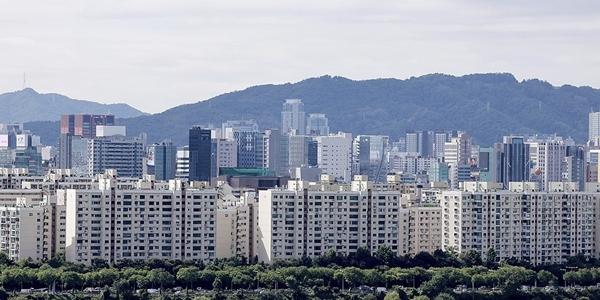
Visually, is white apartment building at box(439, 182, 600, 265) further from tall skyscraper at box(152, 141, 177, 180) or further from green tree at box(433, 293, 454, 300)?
tall skyscraper at box(152, 141, 177, 180)

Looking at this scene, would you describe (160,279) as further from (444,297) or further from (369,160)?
(369,160)

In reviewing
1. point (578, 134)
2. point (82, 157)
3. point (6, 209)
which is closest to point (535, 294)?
point (6, 209)

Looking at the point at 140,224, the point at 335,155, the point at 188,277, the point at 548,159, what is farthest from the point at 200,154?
the point at 188,277

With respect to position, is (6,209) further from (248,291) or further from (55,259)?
(248,291)

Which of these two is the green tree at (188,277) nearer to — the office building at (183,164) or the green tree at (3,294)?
the green tree at (3,294)

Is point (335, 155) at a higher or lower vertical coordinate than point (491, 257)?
higher

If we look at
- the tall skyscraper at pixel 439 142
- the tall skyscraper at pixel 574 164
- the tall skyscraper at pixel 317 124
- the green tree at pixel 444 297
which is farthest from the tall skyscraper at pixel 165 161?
the tall skyscraper at pixel 317 124
